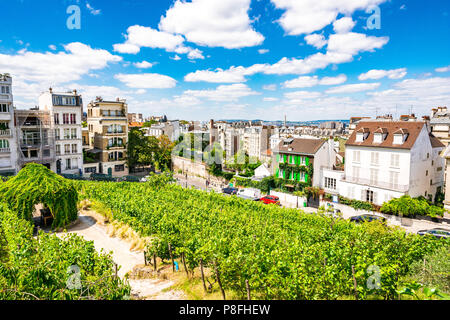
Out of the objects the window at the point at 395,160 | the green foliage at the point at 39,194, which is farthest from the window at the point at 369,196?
the green foliage at the point at 39,194

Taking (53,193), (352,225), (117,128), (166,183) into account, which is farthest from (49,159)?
(352,225)

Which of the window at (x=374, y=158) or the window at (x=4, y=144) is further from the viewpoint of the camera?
the window at (x=4, y=144)

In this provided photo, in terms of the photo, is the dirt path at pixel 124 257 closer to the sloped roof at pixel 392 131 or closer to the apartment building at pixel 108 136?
the apartment building at pixel 108 136

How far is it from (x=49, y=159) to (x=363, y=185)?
143ft

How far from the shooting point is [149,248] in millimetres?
15398

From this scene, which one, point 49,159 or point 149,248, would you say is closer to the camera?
point 149,248

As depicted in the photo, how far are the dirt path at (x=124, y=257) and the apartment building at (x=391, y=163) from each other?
26265 mm

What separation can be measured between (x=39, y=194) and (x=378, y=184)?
32811mm

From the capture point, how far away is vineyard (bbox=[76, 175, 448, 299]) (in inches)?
416

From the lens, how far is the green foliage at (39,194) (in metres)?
20.7

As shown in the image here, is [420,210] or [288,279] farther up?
Answer: [288,279]

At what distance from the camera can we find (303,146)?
3916 centimetres
